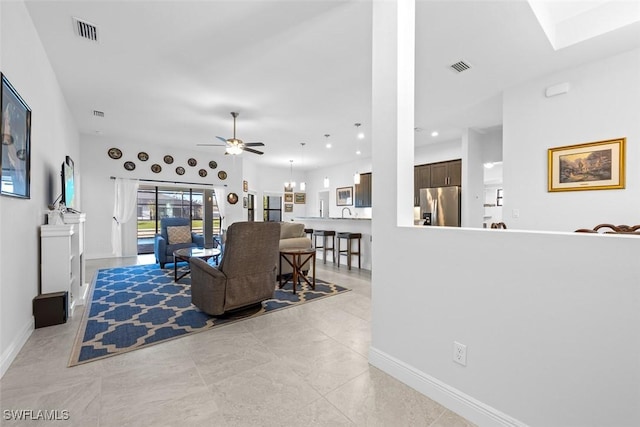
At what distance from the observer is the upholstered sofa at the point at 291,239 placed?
14.1 ft

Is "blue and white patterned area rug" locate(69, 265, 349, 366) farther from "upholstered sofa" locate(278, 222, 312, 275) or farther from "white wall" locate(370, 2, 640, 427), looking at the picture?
"white wall" locate(370, 2, 640, 427)

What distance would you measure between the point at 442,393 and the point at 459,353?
0.96 ft

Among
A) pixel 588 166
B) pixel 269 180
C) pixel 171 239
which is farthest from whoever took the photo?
pixel 269 180

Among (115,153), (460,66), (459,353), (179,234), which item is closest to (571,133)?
(460,66)

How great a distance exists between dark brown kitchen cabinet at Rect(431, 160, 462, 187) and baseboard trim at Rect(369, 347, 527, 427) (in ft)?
17.6

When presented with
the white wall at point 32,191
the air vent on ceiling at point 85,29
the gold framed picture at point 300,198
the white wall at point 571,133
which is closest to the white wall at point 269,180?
the gold framed picture at point 300,198

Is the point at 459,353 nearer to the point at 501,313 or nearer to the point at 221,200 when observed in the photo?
the point at 501,313

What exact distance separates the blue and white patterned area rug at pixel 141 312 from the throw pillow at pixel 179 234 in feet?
3.83

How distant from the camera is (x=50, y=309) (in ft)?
8.78

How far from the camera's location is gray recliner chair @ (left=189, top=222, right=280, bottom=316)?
277 cm

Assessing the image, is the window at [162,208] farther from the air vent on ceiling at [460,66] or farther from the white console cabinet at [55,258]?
the air vent on ceiling at [460,66]

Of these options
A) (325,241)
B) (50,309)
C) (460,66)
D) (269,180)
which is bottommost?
(50,309)

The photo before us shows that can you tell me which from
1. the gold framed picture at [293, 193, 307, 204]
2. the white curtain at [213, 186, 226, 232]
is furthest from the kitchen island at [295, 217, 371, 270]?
the gold framed picture at [293, 193, 307, 204]

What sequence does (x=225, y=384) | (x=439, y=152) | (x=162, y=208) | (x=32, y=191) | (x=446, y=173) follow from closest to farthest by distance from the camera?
(x=225, y=384) → (x=32, y=191) → (x=446, y=173) → (x=439, y=152) → (x=162, y=208)
